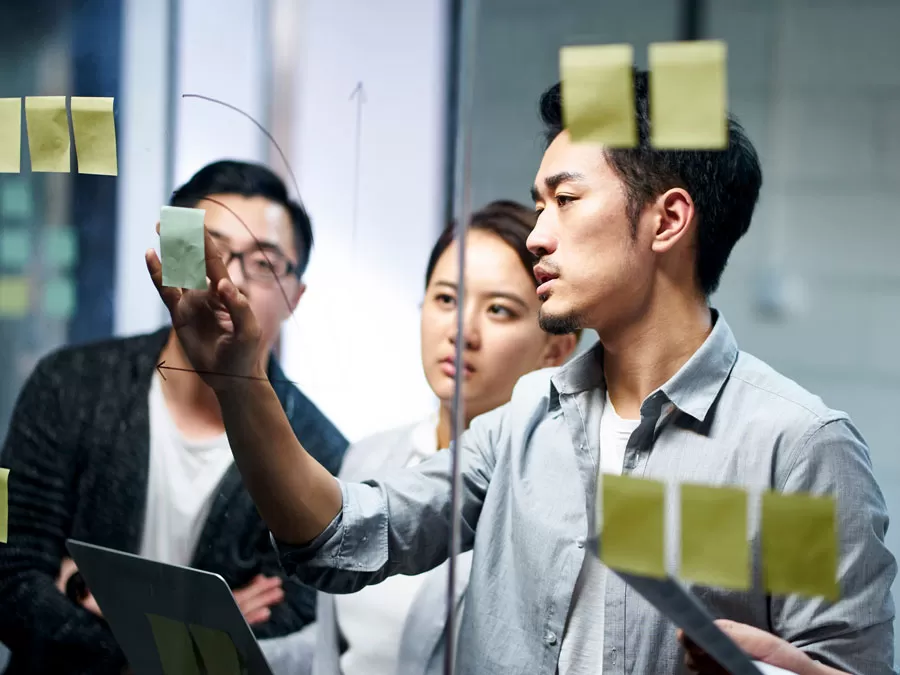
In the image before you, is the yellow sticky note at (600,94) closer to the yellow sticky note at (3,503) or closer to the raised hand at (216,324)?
the raised hand at (216,324)

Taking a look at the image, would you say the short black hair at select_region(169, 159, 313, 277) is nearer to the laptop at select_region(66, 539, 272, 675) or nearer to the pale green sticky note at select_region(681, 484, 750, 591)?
the laptop at select_region(66, 539, 272, 675)

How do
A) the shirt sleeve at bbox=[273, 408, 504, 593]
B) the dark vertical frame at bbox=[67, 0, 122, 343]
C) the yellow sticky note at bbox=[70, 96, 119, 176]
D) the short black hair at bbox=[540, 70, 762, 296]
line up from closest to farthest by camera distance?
the short black hair at bbox=[540, 70, 762, 296] → the shirt sleeve at bbox=[273, 408, 504, 593] → the yellow sticky note at bbox=[70, 96, 119, 176] → the dark vertical frame at bbox=[67, 0, 122, 343]

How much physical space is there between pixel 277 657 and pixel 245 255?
523mm

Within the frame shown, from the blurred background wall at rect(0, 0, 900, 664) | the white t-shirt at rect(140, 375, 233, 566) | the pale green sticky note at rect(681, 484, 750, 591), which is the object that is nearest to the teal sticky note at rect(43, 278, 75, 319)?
the blurred background wall at rect(0, 0, 900, 664)

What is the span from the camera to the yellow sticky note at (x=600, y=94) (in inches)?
37.4

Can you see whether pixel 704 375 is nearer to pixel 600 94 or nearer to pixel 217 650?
pixel 600 94

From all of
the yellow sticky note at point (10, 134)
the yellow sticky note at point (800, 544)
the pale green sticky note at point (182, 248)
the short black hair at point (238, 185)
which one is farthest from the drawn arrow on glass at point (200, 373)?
the yellow sticky note at point (800, 544)

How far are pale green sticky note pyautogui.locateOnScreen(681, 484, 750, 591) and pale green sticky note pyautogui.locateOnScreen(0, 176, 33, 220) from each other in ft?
3.47

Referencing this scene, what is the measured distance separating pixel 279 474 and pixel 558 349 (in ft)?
1.20

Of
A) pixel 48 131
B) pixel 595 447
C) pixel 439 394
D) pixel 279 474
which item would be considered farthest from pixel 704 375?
pixel 48 131

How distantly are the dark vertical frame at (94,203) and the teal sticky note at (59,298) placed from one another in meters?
0.01

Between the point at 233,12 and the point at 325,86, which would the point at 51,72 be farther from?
the point at 325,86

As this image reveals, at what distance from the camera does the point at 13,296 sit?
150 cm

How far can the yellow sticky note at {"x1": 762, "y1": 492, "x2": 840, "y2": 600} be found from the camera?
90cm
